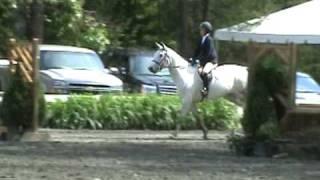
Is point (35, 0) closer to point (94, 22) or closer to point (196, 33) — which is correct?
point (196, 33)

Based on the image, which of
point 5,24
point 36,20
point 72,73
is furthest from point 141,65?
point 5,24

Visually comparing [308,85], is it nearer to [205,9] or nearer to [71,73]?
[205,9]

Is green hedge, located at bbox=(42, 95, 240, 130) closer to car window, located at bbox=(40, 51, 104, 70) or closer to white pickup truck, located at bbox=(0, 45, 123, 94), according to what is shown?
white pickup truck, located at bbox=(0, 45, 123, 94)

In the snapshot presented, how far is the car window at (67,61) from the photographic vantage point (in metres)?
29.7

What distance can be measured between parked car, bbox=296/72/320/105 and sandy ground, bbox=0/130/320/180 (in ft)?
6.93

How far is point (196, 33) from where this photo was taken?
3494cm

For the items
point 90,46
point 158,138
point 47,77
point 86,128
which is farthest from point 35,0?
point 90,46

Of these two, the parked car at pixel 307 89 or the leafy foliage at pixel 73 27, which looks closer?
the parked car at pixel 307 89

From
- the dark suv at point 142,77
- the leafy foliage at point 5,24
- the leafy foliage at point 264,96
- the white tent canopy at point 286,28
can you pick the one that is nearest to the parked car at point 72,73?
the dark suv at point 142,77

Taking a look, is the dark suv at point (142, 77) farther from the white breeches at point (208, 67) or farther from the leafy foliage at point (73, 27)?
the white breeches at point (208, 67)

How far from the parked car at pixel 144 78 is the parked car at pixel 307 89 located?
6189mm

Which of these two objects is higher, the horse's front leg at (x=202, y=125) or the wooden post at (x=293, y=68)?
the wooden post at (x=293, y=68)

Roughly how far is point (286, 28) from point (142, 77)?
14.3 meters

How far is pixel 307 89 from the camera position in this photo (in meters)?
25.2
